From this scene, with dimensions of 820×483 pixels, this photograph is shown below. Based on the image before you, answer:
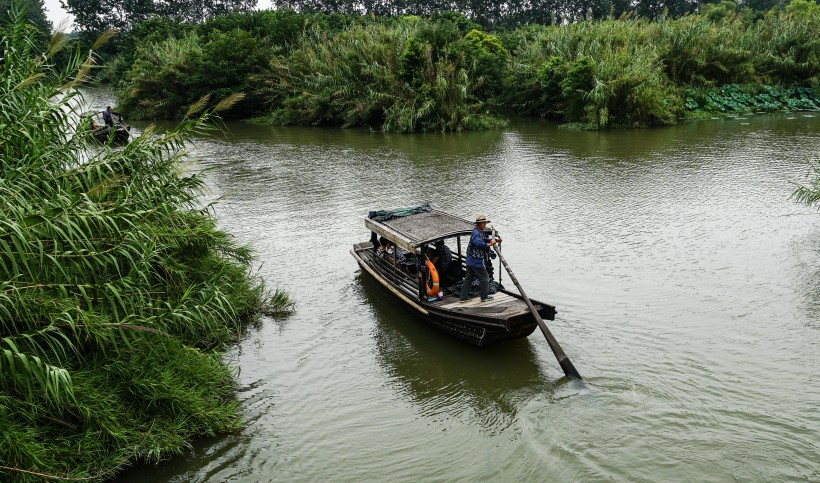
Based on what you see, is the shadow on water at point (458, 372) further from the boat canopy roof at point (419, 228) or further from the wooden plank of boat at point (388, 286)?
the boat canopy roof at point (419, 228)

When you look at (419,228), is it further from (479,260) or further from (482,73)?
(482,73)

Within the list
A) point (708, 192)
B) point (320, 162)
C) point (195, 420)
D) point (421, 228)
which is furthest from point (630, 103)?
point (195, 420)

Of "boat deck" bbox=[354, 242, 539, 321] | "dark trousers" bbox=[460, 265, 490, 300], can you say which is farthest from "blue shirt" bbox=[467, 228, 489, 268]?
"boat deck" bbox=[354, 242, 539, 321]

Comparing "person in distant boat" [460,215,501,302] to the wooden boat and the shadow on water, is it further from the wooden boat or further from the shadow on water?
the shadow on water

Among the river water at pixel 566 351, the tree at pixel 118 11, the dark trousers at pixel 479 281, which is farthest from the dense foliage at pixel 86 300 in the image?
the tree at pixel 118 11

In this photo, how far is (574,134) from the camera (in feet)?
103

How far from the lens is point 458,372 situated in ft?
31.7

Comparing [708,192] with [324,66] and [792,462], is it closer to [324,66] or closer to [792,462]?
[792,462]

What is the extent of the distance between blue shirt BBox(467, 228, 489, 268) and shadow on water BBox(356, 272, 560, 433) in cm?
139

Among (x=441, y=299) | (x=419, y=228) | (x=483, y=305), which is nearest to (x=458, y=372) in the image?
(x=483, y=305)

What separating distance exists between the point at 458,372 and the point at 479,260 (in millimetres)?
1863

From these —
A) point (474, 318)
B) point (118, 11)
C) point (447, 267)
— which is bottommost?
point (474, 318)

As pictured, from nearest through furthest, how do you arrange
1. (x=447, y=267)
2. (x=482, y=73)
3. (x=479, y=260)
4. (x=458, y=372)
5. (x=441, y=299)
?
(x=458, y=372), (x=479, y=260), (x=441, y=299), (x=447, y=267), (x=482, y=73)

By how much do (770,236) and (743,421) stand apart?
8.64 m
